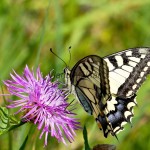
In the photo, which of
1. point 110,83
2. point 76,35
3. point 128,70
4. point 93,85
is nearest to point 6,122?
point 93,85

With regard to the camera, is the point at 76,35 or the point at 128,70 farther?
the point at 76,35

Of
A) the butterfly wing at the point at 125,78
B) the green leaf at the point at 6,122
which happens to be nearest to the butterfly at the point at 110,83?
the butterfly wing at the point at 125,78

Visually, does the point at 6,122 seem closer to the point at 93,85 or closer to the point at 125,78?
the point at 93,85

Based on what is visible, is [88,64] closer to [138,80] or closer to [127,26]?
[138,80]

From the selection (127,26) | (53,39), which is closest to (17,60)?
(53,39)

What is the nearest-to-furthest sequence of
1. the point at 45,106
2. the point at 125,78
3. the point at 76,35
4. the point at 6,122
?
the point at 6,122 → the point at 45,106 → the point at 125,78 → the point at 76,35

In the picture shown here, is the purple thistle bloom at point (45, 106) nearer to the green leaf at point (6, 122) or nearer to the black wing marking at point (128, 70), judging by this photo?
the green leaf at point (6, 122)
